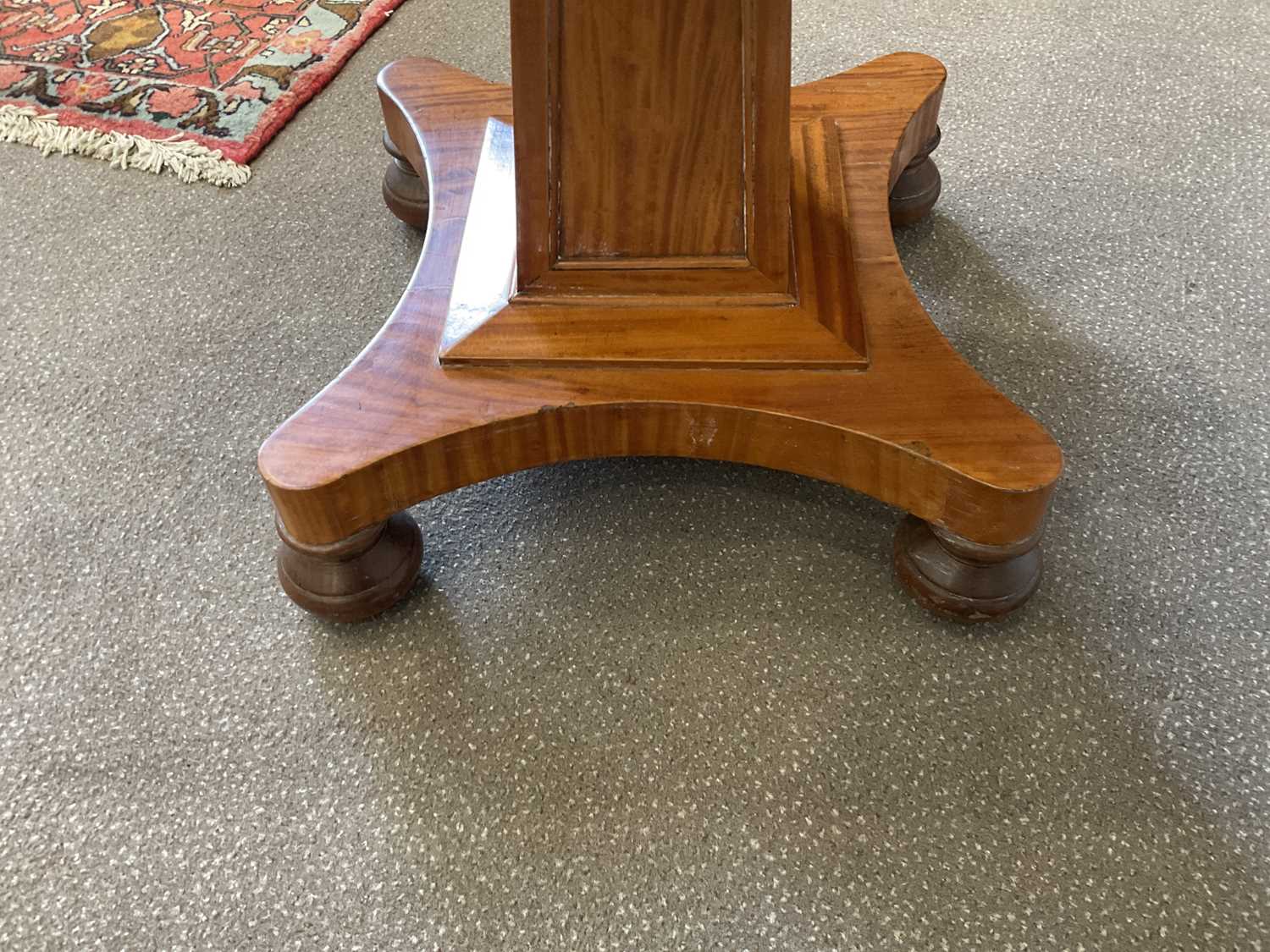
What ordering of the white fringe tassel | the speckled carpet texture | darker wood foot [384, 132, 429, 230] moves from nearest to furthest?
the speckled carpet texture < darker wood foot [384, 132, 429, 230] < the white fringe tassel

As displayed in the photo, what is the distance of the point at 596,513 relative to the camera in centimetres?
78

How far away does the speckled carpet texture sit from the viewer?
0.59 metres

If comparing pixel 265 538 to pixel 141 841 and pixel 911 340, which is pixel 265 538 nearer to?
pixel 141 841

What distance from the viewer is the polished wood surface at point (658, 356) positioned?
621 millimetres

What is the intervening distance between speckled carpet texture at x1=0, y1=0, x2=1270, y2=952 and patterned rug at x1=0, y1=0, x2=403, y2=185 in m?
0.15

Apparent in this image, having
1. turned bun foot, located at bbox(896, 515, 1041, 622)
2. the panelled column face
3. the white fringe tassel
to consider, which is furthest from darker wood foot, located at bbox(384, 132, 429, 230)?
turned bun foot, located at bbox(896, 515, 1041, 622)

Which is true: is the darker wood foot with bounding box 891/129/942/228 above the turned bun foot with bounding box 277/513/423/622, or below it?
above

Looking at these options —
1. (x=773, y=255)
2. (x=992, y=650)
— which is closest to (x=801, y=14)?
(x=773, y=255)

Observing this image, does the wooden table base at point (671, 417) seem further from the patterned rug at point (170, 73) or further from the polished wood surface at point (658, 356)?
the patterned rug at point (170, 73)

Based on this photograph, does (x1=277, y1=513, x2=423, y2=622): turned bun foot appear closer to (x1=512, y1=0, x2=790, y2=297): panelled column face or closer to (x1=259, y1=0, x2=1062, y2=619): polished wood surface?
(x1=259, y1=0, x2=1062, y2=619): polished wood surface

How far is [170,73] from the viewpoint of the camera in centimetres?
121

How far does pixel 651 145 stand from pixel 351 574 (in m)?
0.32

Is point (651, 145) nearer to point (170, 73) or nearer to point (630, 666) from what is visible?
point (630, 666)

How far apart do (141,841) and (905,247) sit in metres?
0.76
